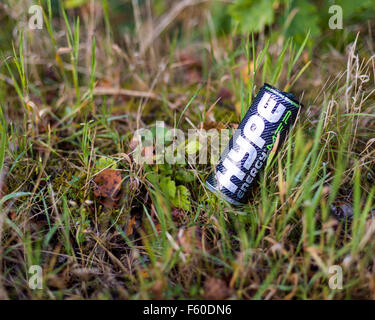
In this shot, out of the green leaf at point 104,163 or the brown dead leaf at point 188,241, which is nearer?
the brown dead leaf at point 188,241

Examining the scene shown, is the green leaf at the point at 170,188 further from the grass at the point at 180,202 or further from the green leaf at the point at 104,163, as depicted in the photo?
the green leaf at the point at 104,163

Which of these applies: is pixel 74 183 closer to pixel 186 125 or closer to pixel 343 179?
pixel 186 125

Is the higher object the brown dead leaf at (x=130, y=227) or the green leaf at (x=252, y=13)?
the green leaf at (x=252, y=13)

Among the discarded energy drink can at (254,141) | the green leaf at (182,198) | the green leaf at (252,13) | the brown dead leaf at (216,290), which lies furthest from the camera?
the green leaf at (252,13)

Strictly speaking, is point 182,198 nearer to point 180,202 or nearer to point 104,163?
point 180,202

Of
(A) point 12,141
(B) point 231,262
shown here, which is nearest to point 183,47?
(A) point 12,141

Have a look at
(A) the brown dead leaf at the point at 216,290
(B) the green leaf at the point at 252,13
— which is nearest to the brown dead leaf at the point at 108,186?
(A) the brown dead leaf at the point at 216,290

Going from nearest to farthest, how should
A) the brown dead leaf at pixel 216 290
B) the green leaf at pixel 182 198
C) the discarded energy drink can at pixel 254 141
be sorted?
the brown dead leaf at pixel 216 290 → the discarded energy drink can at pixel 254 141 → the green leaf at pixel 182 198
